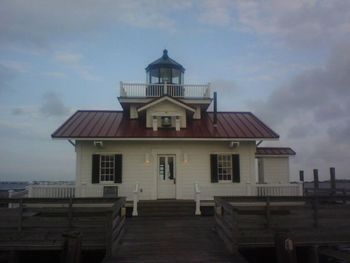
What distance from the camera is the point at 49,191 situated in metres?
16.4

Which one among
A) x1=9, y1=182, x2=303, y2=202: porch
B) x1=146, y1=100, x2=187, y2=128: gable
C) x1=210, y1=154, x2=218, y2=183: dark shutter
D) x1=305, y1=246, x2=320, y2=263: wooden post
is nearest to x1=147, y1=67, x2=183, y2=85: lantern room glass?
x1=146, y1=100, x2=187, y2=128: gable

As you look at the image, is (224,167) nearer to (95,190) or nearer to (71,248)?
(95,190)

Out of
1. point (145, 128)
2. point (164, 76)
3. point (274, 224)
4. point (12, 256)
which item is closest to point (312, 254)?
point (274, 224)

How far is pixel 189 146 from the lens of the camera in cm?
1792

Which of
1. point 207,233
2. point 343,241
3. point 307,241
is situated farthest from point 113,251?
point 343,241

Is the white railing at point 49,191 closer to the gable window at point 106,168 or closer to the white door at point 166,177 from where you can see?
the gable window at point 106,168

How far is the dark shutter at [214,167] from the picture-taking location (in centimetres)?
1761

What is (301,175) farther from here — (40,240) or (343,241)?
(40,240)

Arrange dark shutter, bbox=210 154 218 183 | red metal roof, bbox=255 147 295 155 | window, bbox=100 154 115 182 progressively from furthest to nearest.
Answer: red metal roof, bbox=255 147 295 155
dark shutter, bbox=210 154 218 183
window, bbox=100 154 115 182

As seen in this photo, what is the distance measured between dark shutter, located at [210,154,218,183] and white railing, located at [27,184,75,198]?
624cm

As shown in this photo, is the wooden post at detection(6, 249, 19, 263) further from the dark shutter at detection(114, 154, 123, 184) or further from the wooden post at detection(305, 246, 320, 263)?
the dark shutter at detection(114, 154, 123, 184)

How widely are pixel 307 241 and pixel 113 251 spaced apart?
4679mm

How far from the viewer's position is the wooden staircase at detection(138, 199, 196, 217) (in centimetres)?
1552

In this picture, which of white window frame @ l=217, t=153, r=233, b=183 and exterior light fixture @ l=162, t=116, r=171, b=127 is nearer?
white window frame @ l=217, t=153, r=233, b=183
